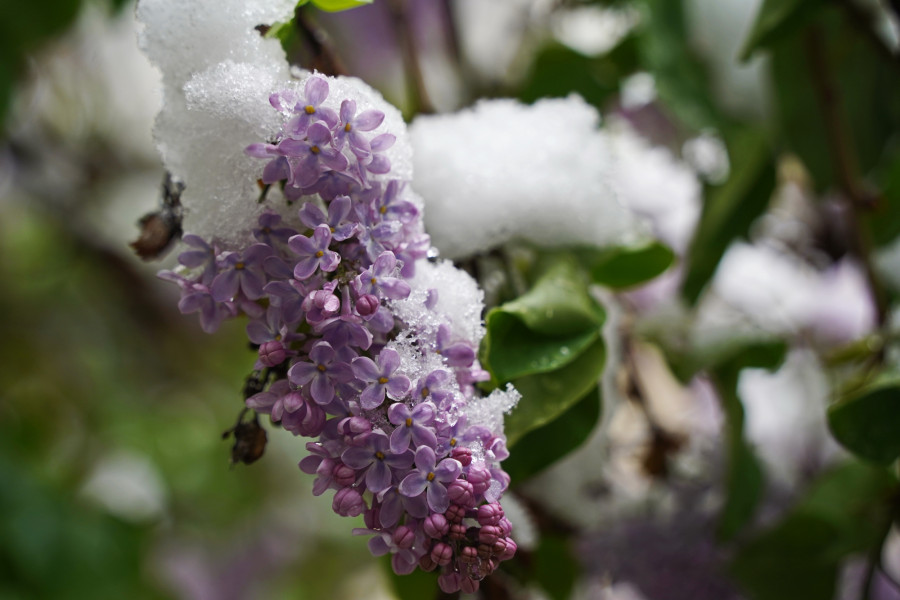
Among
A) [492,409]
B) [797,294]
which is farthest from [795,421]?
[492,409]

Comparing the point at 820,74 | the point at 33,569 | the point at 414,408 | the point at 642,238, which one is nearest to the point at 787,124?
the point at 820,74

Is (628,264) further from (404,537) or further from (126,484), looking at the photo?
(126,484)

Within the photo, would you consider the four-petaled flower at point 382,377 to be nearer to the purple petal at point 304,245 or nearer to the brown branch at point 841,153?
the purple petal at point 304,245

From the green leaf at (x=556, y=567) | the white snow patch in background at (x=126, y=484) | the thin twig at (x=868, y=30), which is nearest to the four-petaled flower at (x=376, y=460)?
the green leaf at (x=556, y=567)

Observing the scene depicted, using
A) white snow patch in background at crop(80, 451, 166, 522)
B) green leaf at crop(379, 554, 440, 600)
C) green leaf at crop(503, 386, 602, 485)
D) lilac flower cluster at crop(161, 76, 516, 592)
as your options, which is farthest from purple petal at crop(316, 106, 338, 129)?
white snow patch in background at crop(80, 451, 166, 522)

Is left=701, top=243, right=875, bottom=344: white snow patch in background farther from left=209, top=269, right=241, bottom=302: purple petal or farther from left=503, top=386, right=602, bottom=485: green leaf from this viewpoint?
left=209, top=269, right=241, bottom=302: purple petal

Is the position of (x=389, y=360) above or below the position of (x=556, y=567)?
above
